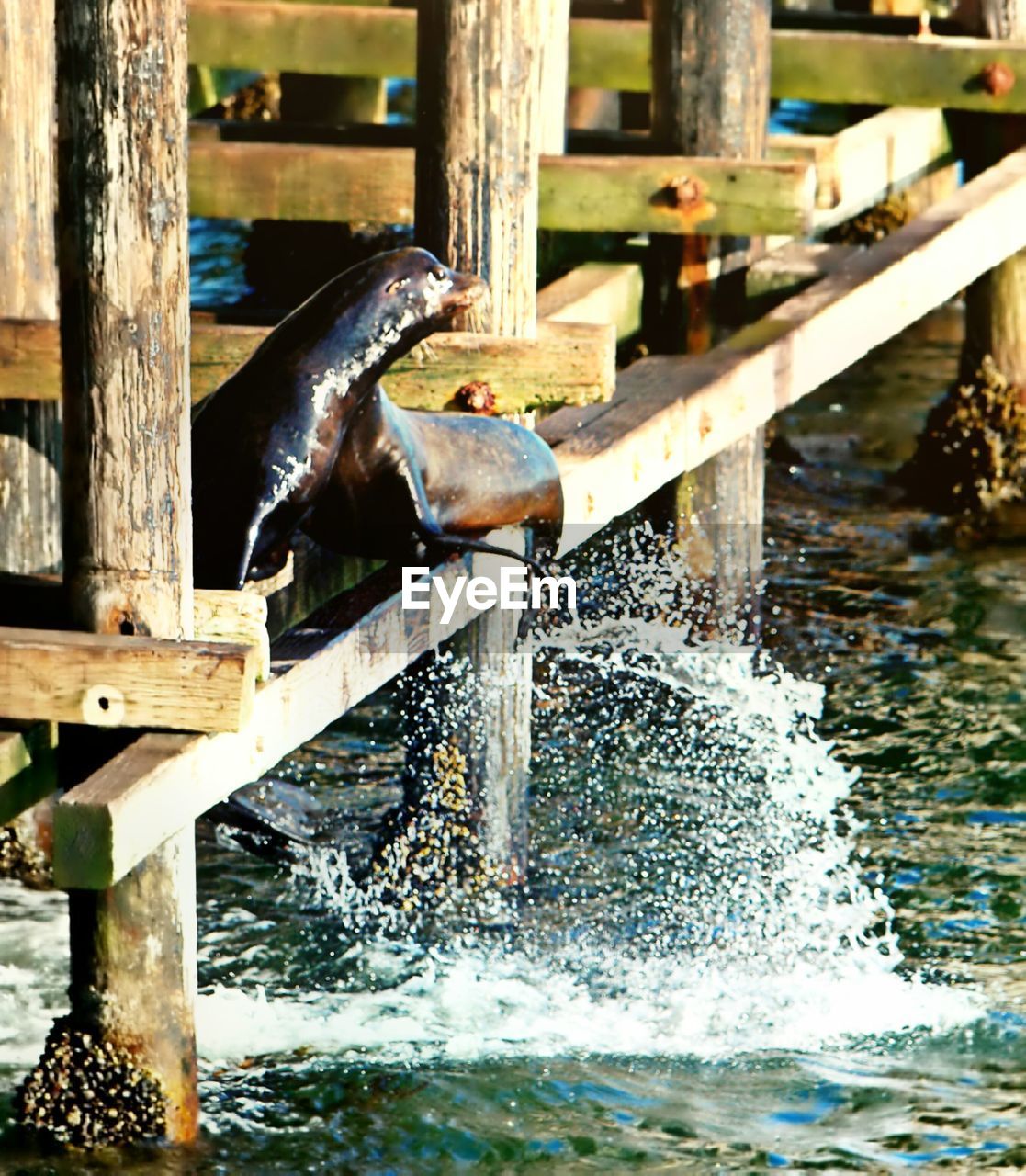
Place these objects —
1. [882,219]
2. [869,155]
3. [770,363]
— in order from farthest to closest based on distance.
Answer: [882,219], [869,155], [770,363]

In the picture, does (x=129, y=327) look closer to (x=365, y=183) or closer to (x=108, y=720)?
(x=108, y=720)

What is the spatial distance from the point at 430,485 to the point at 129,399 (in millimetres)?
A: 1260

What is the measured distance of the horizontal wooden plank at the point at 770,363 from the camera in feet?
20.7

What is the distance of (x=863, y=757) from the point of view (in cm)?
773

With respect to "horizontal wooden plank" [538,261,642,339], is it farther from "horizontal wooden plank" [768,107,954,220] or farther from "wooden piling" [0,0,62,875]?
"wooden piling" [0,0,62,875]

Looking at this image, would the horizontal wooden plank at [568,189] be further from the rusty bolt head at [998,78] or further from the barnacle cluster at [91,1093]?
the barnacle cluster at [91,1093]

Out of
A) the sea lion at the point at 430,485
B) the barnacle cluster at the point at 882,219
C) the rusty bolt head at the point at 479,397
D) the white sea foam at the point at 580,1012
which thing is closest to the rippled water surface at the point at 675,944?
the white sea foam at the point at 580,1012

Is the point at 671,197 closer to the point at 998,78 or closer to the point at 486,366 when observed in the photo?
the point at 486,366

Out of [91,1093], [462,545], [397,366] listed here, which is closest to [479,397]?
[397,366]

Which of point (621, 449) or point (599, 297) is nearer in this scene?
point (621, 449)

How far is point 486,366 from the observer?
591cm

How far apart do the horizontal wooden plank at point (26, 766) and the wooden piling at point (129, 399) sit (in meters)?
0.22

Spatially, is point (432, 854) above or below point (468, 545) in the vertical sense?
below

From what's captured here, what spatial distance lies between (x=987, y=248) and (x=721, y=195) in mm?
1732
